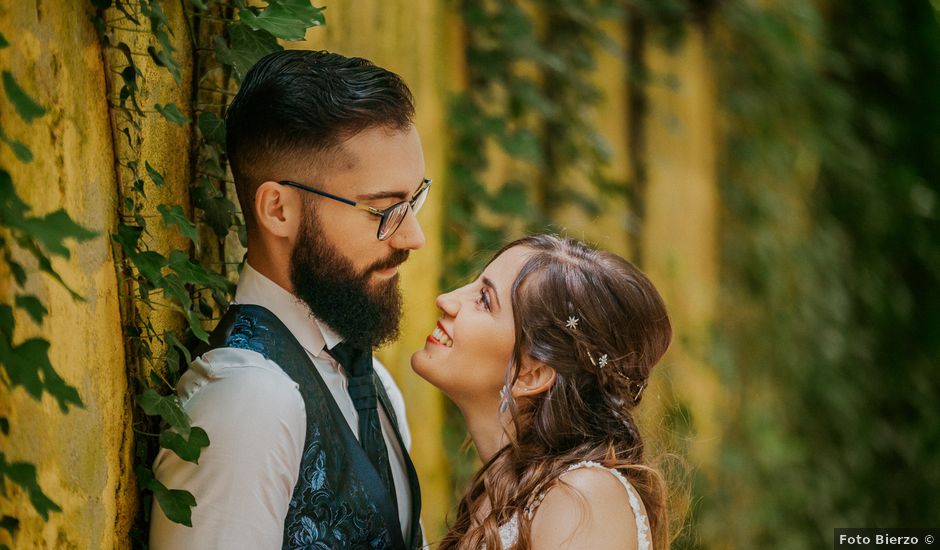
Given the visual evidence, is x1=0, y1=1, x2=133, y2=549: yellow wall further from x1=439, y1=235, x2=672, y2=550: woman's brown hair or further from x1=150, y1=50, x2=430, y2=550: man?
x1=439, y1=235, x2=672, y2=550: woman's brown hair

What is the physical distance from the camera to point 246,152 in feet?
6.73

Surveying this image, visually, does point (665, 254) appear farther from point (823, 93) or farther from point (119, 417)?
point (119, 417)

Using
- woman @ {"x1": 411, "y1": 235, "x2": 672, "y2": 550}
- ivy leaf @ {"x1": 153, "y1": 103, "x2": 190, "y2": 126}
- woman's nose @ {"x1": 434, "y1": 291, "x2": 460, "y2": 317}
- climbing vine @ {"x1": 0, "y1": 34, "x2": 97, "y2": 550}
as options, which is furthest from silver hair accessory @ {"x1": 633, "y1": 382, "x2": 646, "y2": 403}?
climbing vine @ {"x1": 0, "y1": 34, "x2": 97, "y2": 550}

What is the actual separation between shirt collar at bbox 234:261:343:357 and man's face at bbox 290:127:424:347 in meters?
0.02

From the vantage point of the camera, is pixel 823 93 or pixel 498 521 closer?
pixel 498 521

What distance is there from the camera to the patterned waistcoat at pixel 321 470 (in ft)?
6.13

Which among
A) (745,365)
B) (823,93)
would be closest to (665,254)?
(745,365)

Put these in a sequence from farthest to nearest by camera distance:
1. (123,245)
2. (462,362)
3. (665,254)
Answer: (665,254) < (462,362) < (123,245)

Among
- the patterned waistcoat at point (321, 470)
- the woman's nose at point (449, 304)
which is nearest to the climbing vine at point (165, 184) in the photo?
the patterned waistcoat at point (321, 470)

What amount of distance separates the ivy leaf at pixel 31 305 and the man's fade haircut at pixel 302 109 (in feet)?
2.45

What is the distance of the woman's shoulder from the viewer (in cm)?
200

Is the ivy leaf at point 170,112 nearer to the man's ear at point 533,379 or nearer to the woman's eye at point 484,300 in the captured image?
the woman's eye at point 484,300

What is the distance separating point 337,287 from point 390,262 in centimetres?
13

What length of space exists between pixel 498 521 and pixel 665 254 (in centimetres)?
287
